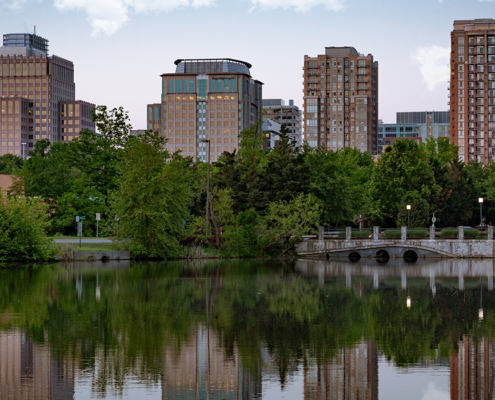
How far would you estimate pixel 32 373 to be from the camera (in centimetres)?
1669

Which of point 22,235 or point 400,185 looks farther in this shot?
point 400,185

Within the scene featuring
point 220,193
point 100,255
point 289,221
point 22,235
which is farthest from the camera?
point 220,193

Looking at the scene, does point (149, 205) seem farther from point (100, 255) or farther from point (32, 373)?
point (32, 373)

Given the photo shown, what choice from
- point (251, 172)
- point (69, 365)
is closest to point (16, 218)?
point (251, 172)

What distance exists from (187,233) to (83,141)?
19.6 metres

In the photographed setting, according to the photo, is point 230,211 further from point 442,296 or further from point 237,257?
point 442,296

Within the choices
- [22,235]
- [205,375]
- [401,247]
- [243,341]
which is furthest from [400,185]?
[205,375]

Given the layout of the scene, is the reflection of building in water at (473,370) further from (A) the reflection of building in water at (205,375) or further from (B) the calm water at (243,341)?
(A) the reflection of building in water at (205,375)

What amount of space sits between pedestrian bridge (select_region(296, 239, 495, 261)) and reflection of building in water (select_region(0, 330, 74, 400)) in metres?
56.6

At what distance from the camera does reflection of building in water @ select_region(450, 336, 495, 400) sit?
1531 cm

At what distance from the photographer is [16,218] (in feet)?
192

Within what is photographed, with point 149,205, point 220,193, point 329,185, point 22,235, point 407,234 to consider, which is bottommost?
point 407,234

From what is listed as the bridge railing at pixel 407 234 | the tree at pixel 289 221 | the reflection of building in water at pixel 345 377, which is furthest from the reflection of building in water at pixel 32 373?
the bridge railing at pixel 407 234

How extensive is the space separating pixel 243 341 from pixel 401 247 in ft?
188
